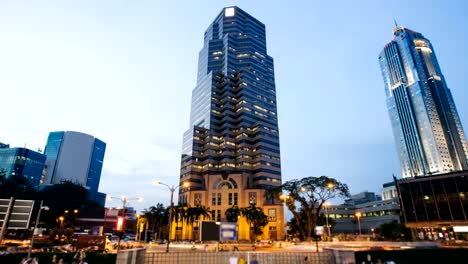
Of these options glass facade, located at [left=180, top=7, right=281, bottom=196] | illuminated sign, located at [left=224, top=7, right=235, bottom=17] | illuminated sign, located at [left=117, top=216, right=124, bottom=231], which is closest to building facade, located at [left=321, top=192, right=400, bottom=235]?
glass facade, located at [left=180, top=7, right=281, bottom=196]

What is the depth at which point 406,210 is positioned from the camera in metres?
65.9

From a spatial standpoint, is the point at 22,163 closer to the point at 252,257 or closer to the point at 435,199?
the point at 252,257

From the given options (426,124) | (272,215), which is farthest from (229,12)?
(426,124)

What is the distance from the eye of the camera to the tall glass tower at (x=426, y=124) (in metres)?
169

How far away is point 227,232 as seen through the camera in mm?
21250

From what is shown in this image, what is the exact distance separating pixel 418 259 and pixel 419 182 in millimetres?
50890

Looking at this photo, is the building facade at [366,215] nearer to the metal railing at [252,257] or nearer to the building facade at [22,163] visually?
the metal railing at [252,257]

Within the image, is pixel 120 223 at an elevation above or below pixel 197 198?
below

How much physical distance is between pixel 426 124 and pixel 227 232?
198 meters

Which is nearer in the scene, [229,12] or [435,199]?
[435,199]

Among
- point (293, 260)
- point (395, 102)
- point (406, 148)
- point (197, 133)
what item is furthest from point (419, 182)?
point (395, 102)

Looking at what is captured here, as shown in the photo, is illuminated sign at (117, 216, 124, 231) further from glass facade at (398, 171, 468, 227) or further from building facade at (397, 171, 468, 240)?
glass facade at (398, 171, 468, 227)

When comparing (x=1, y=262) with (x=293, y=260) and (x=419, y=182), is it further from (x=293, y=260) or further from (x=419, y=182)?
(x=419, y=182)

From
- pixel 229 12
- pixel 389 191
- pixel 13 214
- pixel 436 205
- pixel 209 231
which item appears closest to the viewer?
pixel 209 231
